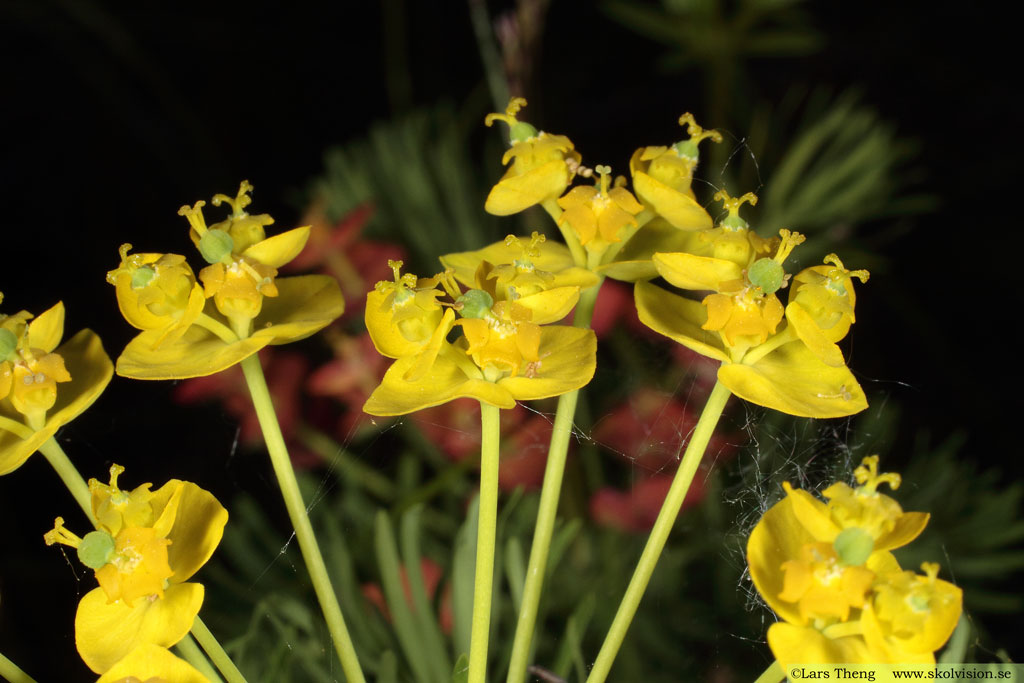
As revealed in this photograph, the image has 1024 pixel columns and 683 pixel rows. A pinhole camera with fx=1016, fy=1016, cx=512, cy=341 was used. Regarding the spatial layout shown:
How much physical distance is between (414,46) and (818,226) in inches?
37.0

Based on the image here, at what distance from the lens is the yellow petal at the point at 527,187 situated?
2.23 feet

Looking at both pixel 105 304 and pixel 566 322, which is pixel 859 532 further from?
pixel 105 304

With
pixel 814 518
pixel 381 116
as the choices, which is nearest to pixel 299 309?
pixel 814 518

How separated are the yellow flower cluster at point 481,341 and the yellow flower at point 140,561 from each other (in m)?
0.12

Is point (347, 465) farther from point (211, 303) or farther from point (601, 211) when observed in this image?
point (601, 211)

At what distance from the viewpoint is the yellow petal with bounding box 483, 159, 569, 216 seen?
68 centimetres

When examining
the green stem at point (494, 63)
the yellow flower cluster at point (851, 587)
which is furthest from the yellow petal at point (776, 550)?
the green stem at point (494, 63)

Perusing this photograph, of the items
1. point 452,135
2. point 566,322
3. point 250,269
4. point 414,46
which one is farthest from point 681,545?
point 414,46

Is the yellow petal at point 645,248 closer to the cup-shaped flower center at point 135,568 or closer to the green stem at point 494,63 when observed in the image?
the cup-shaped flower center at point 135,568

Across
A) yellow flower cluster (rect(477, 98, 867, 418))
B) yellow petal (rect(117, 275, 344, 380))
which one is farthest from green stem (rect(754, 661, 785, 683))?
yellow petal (rect(117, 275, 344, 380))

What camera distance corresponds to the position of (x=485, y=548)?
1.98 feet

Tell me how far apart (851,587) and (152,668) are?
36 cm

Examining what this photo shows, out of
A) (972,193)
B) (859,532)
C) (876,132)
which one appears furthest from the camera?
(972,193)

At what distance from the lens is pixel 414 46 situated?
1938 mm
